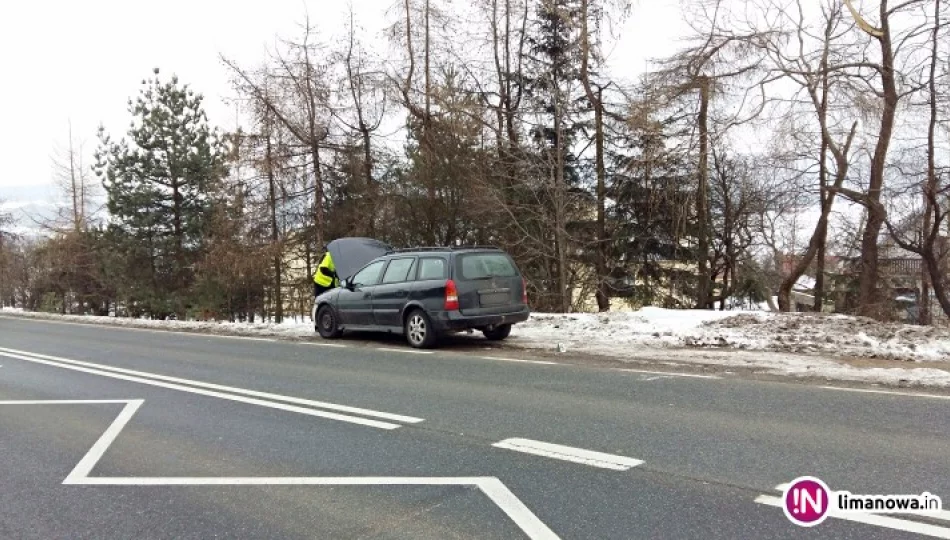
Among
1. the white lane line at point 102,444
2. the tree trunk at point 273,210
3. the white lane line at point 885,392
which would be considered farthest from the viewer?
the tree trunk at point 273,210

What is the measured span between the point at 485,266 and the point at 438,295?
3.19 ft

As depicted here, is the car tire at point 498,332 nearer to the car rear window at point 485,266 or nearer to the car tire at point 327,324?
the car rear window at point 485,266

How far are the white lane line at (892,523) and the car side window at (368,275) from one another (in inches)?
375

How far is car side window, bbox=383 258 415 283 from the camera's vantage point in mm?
12266

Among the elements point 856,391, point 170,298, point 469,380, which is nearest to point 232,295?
point 170,298

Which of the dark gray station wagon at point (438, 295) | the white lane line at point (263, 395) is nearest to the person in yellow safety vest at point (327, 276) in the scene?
the dark gray station wagon at point (438, 295)

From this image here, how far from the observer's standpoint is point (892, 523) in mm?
3742

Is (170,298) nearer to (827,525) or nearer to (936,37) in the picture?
(936,37)

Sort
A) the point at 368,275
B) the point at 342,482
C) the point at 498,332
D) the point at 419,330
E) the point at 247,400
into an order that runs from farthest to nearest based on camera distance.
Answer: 1. the point at 368,275
2. the point at 498,332
3. the point at 419,330
4. the point at 247,400
5. the point at 342,482

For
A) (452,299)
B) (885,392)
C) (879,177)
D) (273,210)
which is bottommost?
(885,392)

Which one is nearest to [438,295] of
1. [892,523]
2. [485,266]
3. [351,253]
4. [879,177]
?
[485,266]

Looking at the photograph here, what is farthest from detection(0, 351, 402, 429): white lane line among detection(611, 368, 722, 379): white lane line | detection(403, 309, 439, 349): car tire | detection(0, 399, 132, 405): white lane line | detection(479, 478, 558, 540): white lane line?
detection(403, 309, 439, 349): car tire

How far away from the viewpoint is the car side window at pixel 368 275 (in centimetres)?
1285

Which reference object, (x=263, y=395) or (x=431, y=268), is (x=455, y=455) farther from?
(x=431, y=268)
